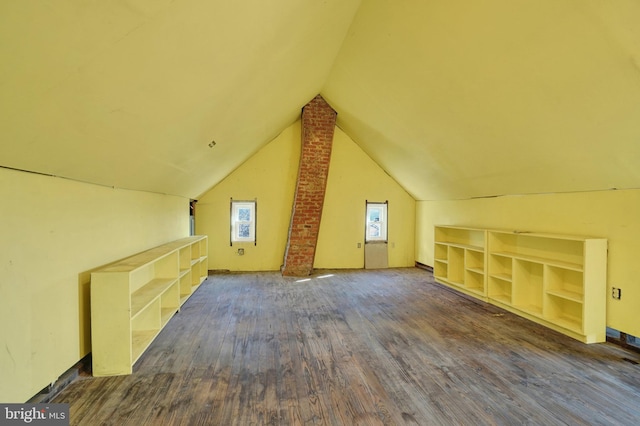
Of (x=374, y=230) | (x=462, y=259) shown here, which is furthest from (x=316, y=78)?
(x=462, y=259)

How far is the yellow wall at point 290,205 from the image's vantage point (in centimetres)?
673

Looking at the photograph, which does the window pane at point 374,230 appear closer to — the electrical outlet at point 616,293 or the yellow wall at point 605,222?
the yellow wall at point 605,222

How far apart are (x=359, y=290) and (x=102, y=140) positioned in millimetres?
4391

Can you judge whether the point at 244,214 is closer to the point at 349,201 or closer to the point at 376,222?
the point at 349,201

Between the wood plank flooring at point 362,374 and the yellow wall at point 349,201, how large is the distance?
284 cm

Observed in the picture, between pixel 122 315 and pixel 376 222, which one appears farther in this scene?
pixel 376 222

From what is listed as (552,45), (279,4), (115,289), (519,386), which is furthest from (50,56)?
(519,386)

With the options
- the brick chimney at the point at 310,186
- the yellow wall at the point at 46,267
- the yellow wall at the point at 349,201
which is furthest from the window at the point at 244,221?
the yellow wall at the point at 46,267

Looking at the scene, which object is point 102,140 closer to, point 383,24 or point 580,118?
point 383,24

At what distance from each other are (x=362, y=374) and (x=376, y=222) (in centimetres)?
499

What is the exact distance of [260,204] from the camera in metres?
6.84

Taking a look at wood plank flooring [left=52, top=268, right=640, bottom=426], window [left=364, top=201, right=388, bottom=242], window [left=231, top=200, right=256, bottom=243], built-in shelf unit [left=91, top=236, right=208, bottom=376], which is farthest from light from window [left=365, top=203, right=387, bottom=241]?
built-in shelf unit [left=91, top=236, right=208, bottom=376]

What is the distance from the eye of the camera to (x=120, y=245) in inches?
126

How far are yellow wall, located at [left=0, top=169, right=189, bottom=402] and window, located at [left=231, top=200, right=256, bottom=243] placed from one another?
3706 mm
